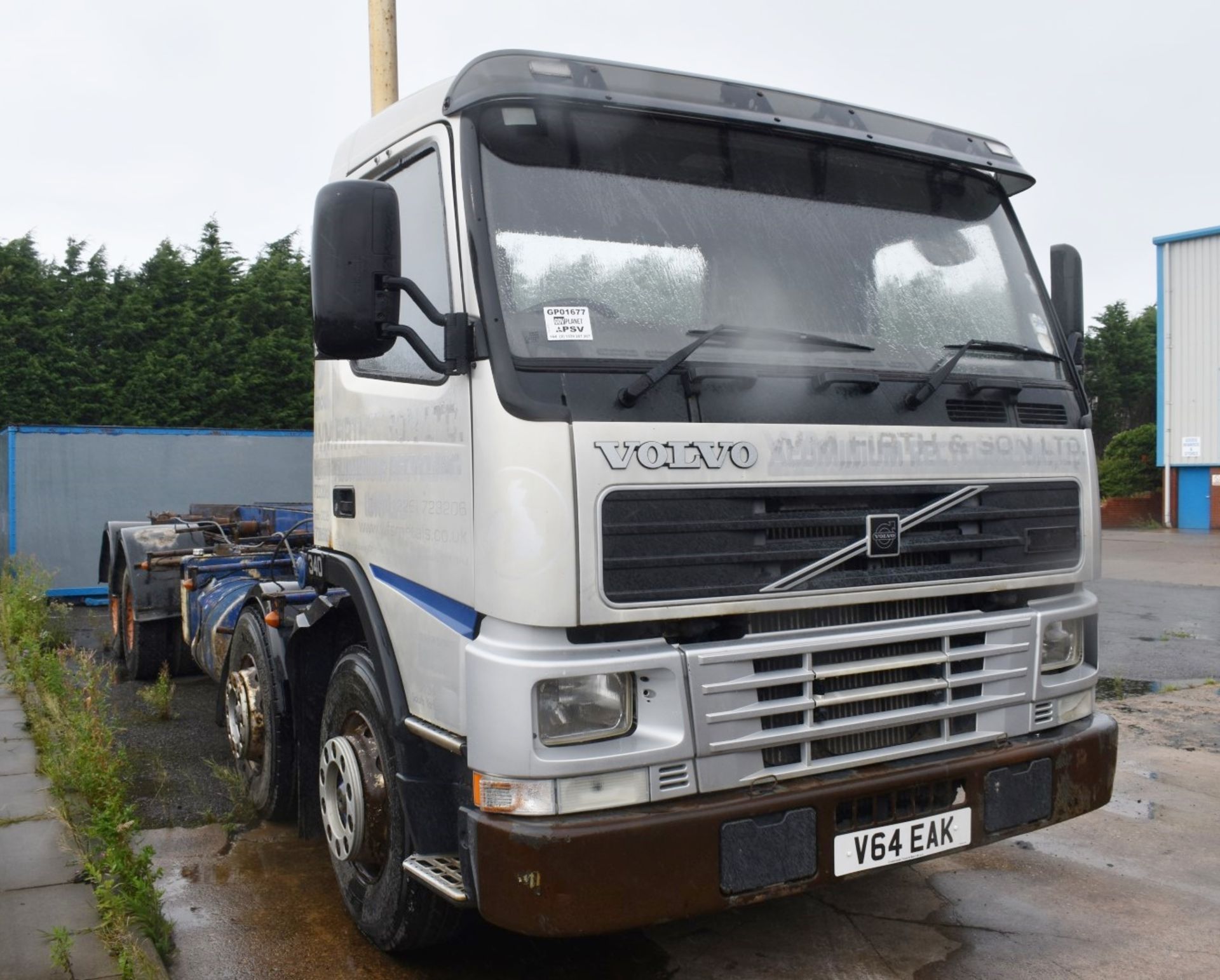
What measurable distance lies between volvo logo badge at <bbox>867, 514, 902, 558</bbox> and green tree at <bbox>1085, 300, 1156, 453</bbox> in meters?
43.8

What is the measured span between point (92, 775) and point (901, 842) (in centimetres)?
366

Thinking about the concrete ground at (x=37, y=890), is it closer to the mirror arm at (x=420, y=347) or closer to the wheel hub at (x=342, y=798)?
the wheel hub at (x=342, y=798)

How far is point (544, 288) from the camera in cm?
310

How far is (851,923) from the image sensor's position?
3887mm

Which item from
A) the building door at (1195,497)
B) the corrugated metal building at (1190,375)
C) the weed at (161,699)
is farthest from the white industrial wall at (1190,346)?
the weed at (161,699)

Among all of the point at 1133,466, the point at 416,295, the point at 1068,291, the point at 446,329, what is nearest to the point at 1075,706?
the point at 1068,291

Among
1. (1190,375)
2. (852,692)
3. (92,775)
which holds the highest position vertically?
(1190,375)

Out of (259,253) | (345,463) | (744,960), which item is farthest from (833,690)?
(259,253)

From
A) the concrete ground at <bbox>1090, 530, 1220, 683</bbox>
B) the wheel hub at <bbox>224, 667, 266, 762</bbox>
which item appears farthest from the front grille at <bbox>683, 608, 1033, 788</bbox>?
the concrete ground at <bbox>1090, 530, 1220, 683</bbox>

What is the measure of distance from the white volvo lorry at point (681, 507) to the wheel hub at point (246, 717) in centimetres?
95

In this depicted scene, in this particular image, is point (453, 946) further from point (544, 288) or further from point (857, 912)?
point (544, 288)

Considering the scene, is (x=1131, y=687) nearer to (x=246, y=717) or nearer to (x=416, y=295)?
(x=246, y=717)

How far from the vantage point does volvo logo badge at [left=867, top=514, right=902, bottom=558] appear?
126 inches

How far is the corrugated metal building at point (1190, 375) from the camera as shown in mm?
24953
